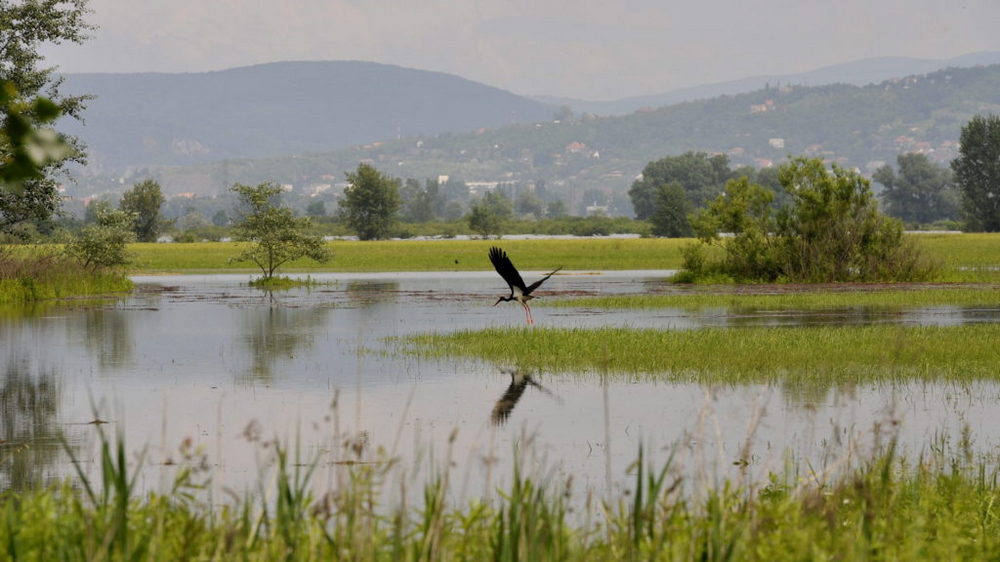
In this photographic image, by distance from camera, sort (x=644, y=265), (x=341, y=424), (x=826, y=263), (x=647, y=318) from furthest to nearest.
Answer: (x=644, y=265) → (x=826, y=263) → (x=647, y=318) → (x=341, y=424)

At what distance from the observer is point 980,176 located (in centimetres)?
14525

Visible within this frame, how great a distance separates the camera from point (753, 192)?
49344 mm

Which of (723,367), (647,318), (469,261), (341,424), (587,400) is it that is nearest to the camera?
(341,424)

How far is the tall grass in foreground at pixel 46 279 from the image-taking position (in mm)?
44781

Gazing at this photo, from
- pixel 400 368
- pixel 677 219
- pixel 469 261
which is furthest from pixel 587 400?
pixel 677 219

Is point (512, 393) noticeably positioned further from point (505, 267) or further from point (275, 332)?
point (275, 332)

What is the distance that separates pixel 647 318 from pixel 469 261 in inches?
2114

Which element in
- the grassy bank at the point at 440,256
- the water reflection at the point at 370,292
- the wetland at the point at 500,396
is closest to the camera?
the wetland at the point at 500,396

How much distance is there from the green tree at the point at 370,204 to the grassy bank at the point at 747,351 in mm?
114873

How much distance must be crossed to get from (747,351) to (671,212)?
116m

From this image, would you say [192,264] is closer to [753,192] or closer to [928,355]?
[753,192]

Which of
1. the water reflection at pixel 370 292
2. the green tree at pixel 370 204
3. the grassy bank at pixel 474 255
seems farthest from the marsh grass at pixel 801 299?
the green tree at pixel 370 204

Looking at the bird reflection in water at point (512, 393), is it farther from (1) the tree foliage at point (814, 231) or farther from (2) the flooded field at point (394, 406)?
(1) the tree foliage at point (814, 231)

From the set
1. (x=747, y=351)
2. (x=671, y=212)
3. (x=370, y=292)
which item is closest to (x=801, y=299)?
(x=747, y=351)
